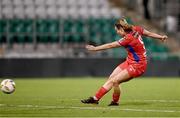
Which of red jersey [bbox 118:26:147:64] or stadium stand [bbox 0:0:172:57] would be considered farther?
stadium stand [bbox 0:0:172:57]

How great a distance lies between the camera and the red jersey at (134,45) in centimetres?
1416

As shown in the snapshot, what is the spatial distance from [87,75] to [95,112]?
58.8 feet

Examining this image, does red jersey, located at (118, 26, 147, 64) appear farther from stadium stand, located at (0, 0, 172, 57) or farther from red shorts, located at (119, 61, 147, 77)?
stadium stand, located at (0, 0, 172, 57)

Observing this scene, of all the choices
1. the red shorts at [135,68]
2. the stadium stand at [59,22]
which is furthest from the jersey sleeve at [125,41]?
the stadium stand at [59,22]

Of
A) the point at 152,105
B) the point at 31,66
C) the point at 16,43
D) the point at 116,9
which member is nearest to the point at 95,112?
the point at 152,105

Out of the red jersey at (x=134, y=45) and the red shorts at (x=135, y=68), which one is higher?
the red jersey at (x=134, y=45)

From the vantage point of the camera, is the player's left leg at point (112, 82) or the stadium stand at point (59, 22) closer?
the player's left leg at point (112, 82)

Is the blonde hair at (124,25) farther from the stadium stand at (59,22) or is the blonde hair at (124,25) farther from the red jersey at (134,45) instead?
the stadium stand at (59,22)

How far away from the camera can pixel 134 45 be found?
46.7 ft

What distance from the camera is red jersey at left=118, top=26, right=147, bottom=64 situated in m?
14.2

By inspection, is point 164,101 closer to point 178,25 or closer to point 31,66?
point 31,66

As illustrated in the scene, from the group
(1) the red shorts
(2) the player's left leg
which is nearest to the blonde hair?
(1) the red shorts

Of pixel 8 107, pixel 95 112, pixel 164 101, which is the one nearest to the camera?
pixel 95 112

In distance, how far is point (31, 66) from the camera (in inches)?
1161
